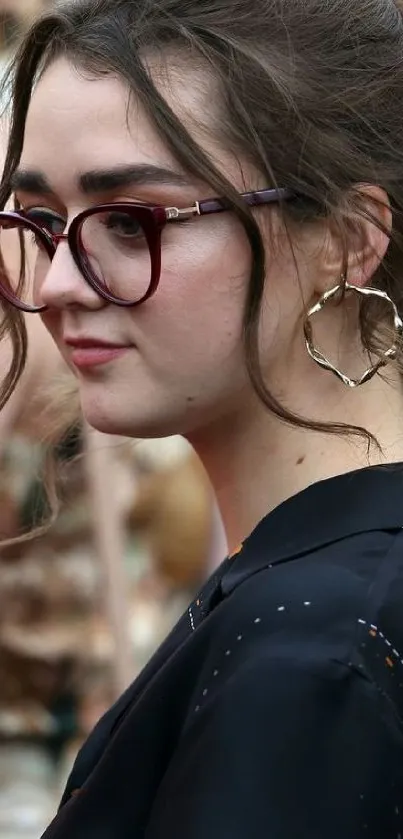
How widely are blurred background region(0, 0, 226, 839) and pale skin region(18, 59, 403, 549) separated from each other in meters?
1.56

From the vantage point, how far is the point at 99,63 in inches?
46.6

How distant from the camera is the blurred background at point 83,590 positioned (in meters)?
2.90

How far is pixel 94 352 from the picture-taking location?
1.21 meters

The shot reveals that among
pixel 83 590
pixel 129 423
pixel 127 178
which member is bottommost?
pixel 83 590

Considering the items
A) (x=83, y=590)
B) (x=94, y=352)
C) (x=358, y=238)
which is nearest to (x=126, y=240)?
(x=94, y=352)

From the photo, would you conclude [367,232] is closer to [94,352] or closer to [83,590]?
[94,352]

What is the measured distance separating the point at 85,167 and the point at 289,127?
0.20m

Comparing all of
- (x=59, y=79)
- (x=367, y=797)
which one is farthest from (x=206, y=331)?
(x=367, y=797)

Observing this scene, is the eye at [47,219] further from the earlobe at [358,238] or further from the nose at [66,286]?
the earlobe at [358,238]

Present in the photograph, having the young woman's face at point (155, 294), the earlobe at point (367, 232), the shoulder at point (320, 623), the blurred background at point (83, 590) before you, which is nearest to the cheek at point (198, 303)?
the young woman's face at point (155, 294)

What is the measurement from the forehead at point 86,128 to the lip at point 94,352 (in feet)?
0.52

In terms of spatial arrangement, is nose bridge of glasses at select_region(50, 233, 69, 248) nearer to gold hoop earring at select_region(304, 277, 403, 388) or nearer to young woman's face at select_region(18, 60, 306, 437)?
young woman's face at select_region(18, 60, 306, 437)

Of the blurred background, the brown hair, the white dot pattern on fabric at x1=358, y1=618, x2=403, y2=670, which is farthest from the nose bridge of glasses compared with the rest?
the blurred background

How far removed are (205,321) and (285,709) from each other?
39cm
